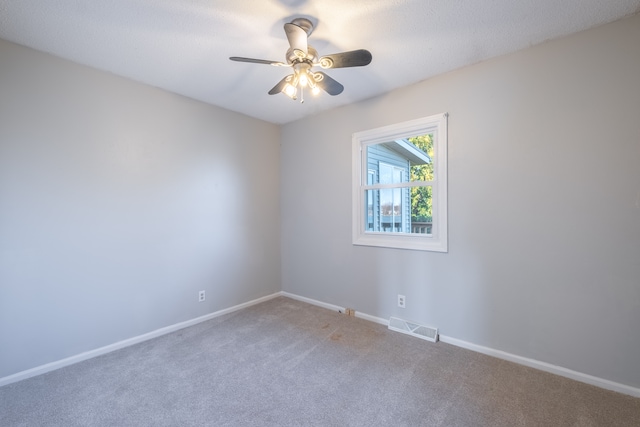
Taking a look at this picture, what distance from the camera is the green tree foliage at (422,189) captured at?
284cm

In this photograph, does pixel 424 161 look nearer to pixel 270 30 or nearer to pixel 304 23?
pixel 304 23

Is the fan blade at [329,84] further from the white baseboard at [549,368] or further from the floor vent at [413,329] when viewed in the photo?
the white baseboard at [549,368]

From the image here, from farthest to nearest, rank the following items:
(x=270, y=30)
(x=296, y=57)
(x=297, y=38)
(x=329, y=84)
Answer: (x=329, y=84) < (x=270, y=30) < (x=296, y=57) < (x=297, y=38)

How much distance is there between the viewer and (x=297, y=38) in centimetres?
175

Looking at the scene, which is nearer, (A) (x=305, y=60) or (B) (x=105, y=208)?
(A) (x=305, y=60)

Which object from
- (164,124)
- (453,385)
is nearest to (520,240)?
(453,385)

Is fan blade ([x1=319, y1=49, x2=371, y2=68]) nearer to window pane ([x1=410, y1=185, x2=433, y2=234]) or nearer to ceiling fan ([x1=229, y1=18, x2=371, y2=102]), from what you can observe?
ceiling fan ([x1=229, y1=18, x2=371, y2=102])

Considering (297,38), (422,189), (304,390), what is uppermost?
(297,38)

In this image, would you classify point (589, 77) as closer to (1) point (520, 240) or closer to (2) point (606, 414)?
(1) point (520, 240)

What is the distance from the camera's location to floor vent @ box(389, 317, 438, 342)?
2639mm

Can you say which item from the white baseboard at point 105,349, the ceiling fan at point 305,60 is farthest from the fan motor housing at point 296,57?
the white baseboard at point 105,349

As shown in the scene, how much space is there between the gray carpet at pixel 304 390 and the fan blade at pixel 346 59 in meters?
2.23

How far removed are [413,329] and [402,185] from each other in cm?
147

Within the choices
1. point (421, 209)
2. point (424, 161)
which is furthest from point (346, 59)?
point (421, 209)
